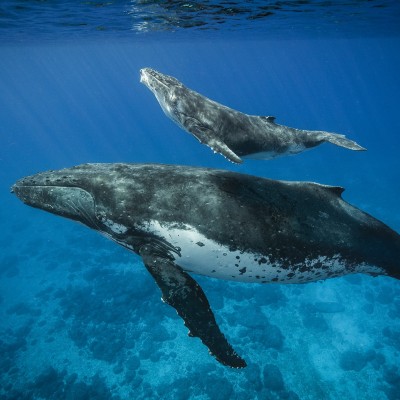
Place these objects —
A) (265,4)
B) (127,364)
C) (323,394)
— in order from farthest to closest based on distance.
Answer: (265,4) → (127,364) → (323,394)

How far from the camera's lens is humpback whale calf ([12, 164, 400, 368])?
16.9 feet

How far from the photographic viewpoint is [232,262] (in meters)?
5.36

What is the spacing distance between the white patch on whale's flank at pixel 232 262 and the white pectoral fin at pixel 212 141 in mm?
2365

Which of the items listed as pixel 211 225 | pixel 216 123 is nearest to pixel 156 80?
pixel 216 123

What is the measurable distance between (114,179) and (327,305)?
51.9 feet

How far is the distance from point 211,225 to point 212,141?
336 centimetres

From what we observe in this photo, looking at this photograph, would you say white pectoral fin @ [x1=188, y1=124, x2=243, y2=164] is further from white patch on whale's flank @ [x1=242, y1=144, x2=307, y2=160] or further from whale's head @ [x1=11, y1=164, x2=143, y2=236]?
whale's head @ [x1=11, y1=164, x2=143, y2=236]

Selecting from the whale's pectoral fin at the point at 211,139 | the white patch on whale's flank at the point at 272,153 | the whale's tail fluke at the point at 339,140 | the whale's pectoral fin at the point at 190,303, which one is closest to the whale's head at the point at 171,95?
the whale's pectoral fin at the point at 211,139

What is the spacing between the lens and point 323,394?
12.5m

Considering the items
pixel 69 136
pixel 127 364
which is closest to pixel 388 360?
pixel 127 364

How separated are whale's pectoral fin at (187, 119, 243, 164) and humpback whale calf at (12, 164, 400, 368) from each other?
60.4 inches

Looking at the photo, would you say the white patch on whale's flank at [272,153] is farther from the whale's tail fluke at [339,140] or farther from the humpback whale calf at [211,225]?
the humpback whale calf at [211,225]

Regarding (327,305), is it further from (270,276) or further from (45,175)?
(45,175)

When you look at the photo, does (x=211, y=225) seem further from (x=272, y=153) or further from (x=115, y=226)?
(x=272, y=153)
